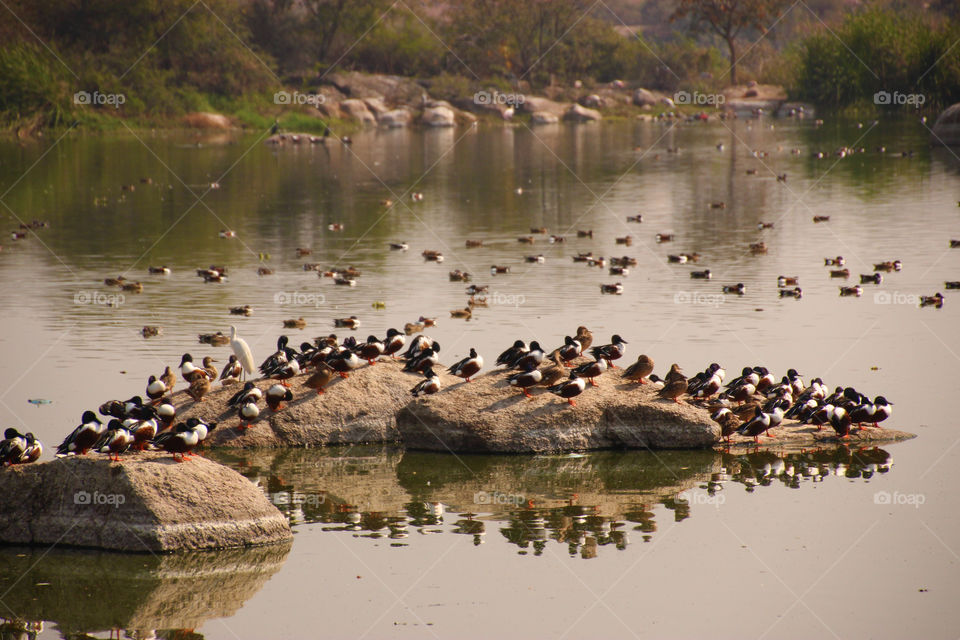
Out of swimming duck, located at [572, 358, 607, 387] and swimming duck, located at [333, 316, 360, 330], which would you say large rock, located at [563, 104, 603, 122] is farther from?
swimming duck, located at [572, 358, 607, 387]

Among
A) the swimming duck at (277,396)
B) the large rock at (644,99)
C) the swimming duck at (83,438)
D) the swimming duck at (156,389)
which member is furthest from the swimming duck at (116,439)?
the large rock at (644,99)

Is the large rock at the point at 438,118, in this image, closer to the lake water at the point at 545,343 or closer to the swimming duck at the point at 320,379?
the lake water at the point at 545,343

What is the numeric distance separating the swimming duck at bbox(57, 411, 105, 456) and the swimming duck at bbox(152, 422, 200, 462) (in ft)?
2.46

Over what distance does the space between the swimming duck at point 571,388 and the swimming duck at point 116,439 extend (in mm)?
6109

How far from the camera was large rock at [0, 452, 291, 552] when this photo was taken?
13.5 meters

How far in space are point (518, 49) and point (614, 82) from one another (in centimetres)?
1038

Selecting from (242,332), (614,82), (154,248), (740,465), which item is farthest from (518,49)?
(740,465)

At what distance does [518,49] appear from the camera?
390 ft

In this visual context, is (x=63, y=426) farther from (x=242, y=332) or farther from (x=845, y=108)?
(x=845, y=108)

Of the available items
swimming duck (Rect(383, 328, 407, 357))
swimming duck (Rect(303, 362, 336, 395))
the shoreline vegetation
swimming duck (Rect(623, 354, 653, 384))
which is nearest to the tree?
the shoreline vegetation

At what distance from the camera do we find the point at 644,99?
110 metres

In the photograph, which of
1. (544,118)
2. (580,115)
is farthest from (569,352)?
(580,115)

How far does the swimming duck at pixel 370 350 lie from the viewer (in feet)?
62.7

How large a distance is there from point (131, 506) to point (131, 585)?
925 mm
